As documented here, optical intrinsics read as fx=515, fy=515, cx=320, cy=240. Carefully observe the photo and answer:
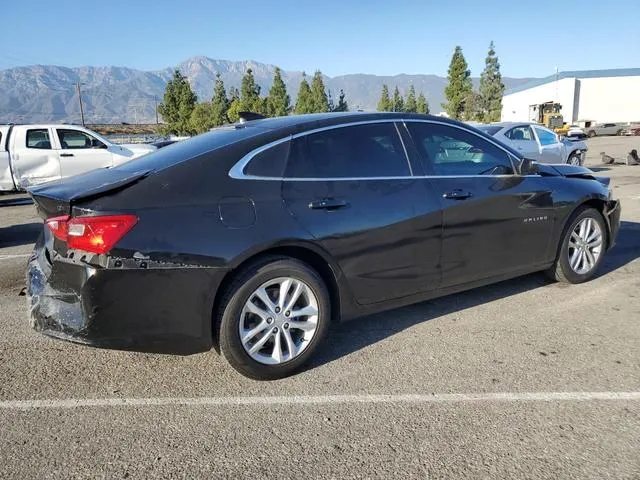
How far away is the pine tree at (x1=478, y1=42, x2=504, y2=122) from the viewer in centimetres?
6444

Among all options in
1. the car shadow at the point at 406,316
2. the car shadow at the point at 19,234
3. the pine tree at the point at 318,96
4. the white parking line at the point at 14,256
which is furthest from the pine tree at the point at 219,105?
the car shadow at the point at 406,316

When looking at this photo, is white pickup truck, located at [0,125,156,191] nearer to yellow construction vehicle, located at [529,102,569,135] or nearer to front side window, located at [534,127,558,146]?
front side window, located at [534,127,558,146]

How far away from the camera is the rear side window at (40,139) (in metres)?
12.1

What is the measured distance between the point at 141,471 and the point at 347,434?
101 cm

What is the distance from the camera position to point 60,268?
2.94m

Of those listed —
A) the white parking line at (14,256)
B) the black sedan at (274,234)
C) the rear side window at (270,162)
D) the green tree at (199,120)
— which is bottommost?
the white parking line at (14,256)

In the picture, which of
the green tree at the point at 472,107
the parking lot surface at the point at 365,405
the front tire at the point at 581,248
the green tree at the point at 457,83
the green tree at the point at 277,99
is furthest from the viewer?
the green tree at the point at 472,107

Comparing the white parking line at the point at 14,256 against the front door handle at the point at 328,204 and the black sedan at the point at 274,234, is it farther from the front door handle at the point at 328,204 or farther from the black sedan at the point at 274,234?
the front door handle at the point at 328,204

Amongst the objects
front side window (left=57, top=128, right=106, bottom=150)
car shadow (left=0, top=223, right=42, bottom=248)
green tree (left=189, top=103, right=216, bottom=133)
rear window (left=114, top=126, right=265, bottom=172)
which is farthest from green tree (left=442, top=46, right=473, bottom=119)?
rear window (left=114, top=126, right=265, bottom=172)

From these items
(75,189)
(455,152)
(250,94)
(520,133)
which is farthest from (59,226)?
(250,94)

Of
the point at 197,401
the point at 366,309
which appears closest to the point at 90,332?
the point at 197,401

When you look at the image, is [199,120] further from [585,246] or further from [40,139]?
[585,246]

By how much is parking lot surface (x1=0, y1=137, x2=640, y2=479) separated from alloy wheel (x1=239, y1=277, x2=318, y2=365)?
208mm

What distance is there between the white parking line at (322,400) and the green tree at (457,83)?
55485 mm
